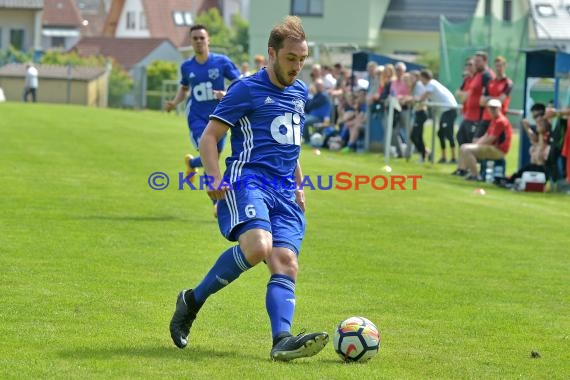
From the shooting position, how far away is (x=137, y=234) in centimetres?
1332

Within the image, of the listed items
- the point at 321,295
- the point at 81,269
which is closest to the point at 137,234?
the point at 81,269

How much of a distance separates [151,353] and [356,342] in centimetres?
114

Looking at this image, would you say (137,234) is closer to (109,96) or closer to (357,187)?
(357,187)

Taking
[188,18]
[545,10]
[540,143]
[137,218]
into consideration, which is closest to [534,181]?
[540,143]

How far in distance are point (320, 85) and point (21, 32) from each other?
66.2 meters

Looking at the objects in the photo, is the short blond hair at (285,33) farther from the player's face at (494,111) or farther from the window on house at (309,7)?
the window on house at (309,7)

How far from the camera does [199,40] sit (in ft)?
51.0

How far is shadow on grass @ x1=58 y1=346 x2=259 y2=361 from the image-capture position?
727 cm

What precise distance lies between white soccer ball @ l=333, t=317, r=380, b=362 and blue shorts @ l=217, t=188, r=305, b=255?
1.82 ft

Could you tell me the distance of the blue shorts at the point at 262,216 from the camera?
7.46 metres

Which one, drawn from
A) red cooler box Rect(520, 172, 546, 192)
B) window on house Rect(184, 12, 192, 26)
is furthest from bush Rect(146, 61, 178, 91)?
window on house Rect(184, 12, 192, 26)

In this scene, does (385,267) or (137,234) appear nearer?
(385,267)

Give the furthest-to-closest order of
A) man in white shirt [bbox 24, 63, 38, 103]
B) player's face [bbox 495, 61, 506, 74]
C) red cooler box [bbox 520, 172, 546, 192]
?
man in white shirt [bbox 24, 63, 38, 103] → player's face [bbox 495, 61, 506, 74] → red cooler box [bbox 520, 172, 546, 192]

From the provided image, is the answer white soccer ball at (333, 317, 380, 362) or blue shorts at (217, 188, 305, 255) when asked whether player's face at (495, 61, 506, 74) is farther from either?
white soccer ball at (333, 317, 380, 362)
